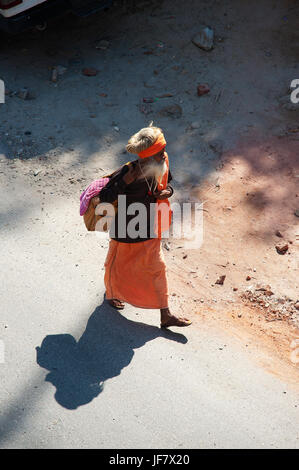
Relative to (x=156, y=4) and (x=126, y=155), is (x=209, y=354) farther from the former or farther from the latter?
(x=156, y=4)

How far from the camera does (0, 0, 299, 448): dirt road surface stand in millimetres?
3512

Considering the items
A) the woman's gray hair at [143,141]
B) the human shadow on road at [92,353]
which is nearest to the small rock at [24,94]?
the human shadow on road at [92,353]

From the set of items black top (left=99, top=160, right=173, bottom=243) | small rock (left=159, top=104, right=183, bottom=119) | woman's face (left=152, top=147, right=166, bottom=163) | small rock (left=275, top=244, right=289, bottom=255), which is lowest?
small rock (left=275, top=244, right=289, bottom=255)

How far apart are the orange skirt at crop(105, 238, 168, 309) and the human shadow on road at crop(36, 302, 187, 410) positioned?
22 cm

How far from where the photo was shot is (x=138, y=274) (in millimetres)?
4039

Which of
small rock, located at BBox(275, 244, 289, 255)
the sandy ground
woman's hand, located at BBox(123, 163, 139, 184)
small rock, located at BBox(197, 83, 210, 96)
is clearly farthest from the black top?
small rock, located at BBox(197, 83, 210, 96)

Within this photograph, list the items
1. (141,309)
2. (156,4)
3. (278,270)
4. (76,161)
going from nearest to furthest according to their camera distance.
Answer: (141,309) < (278,270) < (76,161) < (156,4)

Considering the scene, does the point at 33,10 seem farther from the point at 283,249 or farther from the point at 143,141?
the point at 283,249

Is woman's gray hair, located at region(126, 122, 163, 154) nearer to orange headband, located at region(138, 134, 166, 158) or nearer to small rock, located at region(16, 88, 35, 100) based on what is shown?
orange headband, located at region(138, 134, 166, 158)

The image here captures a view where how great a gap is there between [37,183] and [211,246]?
2.02m

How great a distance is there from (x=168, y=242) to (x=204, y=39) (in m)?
3.63

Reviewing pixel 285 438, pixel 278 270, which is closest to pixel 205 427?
pixel 285 438

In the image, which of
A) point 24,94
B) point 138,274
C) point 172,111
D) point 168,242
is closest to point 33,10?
point 24,94

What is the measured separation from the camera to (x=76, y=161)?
600 cm
